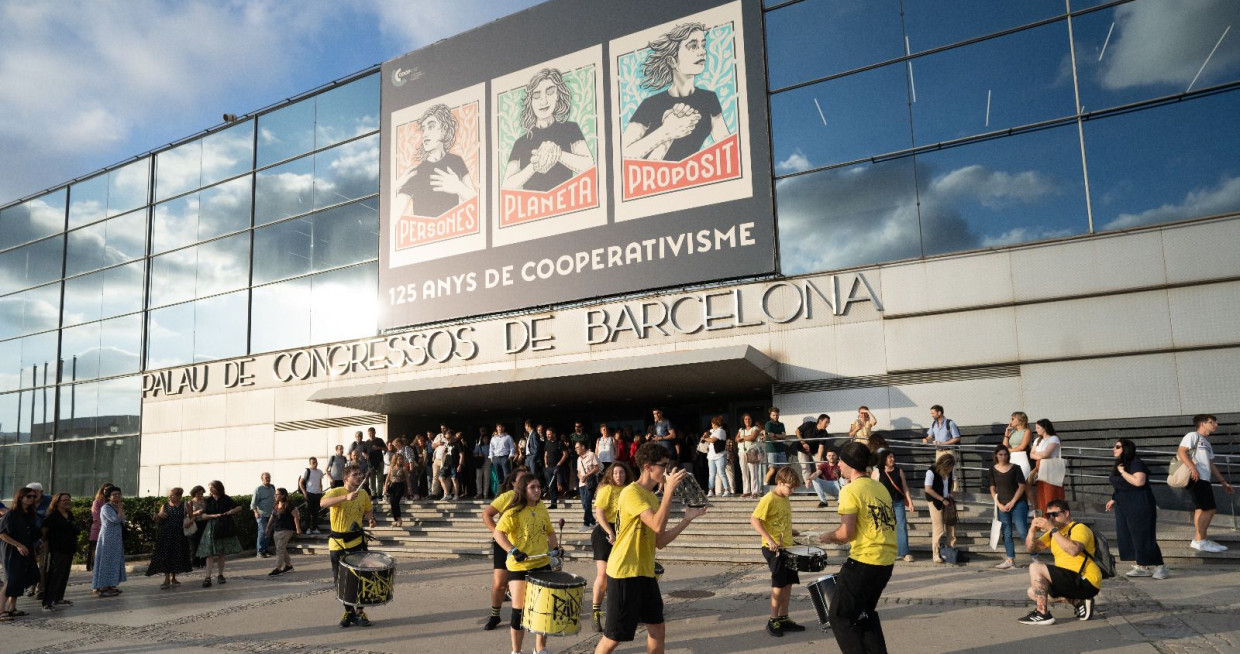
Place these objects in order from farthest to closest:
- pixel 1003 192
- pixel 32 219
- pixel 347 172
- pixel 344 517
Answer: pixel 32 219 < pixel 347 172 < pixel 1003 192 < pixel 344 517

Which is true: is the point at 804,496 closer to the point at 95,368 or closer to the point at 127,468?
the point at 127,468

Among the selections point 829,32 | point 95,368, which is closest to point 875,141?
point 829,32

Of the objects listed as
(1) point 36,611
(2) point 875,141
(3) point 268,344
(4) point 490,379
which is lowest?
(1) point 36,611

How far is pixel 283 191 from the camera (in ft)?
85.8

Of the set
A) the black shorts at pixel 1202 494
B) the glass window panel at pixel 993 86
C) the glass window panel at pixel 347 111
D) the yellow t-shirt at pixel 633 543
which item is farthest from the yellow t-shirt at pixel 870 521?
the glass window panel at pixel 347 111

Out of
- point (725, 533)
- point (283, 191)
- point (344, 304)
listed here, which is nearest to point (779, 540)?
point (725, 533)

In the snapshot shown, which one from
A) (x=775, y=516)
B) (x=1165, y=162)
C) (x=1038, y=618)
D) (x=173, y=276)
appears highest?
(x=173, y=276)

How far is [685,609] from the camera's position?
31.2ft

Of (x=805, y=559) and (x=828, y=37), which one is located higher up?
(x=828, y=37)

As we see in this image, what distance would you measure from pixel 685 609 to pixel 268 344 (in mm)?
19556

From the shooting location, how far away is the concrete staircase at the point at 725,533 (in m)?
11.8

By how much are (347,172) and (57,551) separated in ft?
49.3

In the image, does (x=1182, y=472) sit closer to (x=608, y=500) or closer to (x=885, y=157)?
(x=608, y=500)

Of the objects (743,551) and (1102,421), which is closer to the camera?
(743,551)
